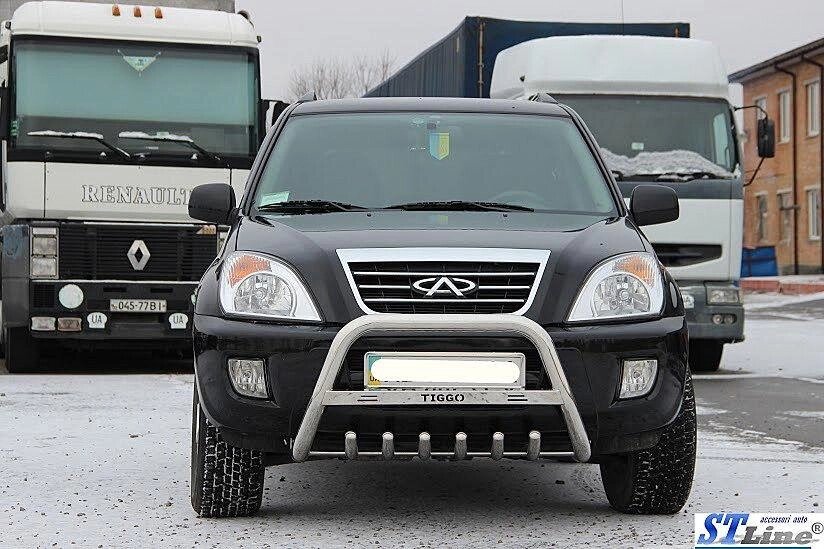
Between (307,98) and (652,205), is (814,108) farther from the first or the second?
(652,205)

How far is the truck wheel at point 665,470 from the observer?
19.2 feet

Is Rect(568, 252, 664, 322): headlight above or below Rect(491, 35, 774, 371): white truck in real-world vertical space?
below

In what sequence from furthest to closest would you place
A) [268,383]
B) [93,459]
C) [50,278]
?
[50,278], [93,459], [268,383]

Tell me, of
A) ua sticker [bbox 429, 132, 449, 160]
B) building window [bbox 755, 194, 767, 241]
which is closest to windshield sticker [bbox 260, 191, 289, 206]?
ua sticker [bbox 429, 132, 449, 160]

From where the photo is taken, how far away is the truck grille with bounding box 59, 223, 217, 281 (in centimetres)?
1275

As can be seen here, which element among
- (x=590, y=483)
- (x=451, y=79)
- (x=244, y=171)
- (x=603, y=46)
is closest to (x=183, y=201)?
(x=244, y=171)

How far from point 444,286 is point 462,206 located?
0.99 metres

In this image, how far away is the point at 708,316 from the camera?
517 inches

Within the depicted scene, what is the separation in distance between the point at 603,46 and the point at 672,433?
331 inches

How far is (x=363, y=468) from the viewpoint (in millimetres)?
7387

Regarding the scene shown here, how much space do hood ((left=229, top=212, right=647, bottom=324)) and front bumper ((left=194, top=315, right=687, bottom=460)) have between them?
0.11 m

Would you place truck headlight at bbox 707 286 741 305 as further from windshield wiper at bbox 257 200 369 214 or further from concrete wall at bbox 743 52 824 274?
concrete wall at bbox 743 52 824 274

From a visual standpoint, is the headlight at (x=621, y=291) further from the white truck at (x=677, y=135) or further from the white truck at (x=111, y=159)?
the white truck at (x=111, y=159)

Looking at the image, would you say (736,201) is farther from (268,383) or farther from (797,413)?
(268,383)
